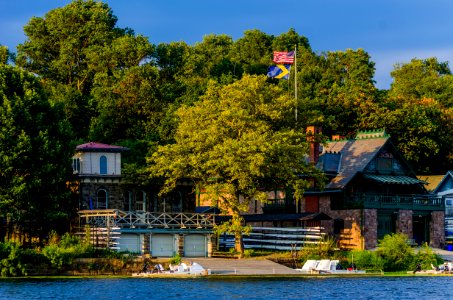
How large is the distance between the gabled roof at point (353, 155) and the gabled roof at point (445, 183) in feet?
46.8

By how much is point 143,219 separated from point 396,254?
61.7 ft

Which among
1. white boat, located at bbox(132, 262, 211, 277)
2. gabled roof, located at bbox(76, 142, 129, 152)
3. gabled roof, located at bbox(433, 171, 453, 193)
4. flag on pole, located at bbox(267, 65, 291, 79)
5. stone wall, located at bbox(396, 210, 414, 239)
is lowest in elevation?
white boat, located at bbox(132, 262, 211, 277)

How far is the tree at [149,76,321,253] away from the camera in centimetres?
7912

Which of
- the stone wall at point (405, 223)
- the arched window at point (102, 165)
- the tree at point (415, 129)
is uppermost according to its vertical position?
the tree at point (415, 129)

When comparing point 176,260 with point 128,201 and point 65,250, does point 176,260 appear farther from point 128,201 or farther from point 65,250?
point 128,201

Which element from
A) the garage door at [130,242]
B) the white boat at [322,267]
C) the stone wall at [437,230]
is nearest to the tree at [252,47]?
the stone wall at [437,230]

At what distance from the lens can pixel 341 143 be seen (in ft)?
320

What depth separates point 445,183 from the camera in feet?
354

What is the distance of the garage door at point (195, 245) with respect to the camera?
266ft

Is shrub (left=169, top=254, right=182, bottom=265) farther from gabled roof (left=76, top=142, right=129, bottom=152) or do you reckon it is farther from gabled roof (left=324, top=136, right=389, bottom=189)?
gabled roof (left=324, top=136, right=389, bottom=189)

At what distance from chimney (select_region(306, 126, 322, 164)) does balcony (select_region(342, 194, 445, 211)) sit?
4.41m

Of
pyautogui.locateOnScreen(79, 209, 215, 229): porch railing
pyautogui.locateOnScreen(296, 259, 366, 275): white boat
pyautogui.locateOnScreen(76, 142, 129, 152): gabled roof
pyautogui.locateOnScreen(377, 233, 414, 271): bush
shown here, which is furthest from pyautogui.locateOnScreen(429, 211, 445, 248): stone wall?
pyautogui.locateOnScreen(76, 142, 129, 152): gabled roof

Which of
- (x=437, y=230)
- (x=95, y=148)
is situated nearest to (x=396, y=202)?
(x=437, y=230)

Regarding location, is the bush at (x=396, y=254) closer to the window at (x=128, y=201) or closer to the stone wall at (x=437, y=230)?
the stone wall at (x=437, y=230)
